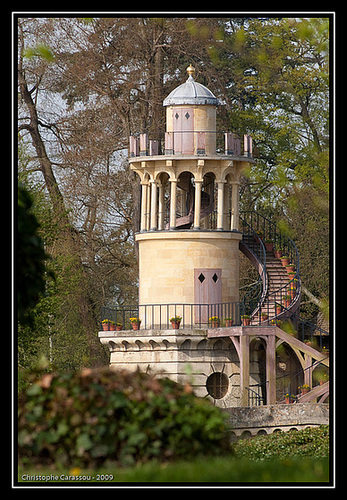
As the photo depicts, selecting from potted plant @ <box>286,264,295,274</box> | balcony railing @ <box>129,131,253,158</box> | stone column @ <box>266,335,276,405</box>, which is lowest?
A: stone column @ <box>266,335,276,405</box>

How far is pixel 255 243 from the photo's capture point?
161 ft

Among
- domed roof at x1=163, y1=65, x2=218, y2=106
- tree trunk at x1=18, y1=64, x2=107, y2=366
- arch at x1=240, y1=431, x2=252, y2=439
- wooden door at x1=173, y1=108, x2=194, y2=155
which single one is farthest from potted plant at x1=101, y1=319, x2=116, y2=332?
tree trunk at x1=18, y1=64, x2=107, y2=366

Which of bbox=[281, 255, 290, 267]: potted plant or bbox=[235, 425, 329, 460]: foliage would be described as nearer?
bbox=[235, 425, 329, 460]: foliage

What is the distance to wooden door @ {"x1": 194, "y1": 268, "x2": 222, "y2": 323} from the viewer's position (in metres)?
45.0

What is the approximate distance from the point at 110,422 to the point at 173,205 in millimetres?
26273

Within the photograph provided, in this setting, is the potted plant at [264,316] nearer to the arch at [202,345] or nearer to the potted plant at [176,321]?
the arch at [202,345]

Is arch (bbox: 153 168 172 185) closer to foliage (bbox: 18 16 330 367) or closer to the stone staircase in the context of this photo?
the stone staircase

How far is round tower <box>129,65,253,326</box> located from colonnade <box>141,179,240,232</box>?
0.03 m

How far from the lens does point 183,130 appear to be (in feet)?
149

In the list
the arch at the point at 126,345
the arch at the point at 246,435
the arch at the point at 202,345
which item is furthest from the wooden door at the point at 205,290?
the arch at the point at 246,435

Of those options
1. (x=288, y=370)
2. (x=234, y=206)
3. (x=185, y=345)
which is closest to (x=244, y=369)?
(x=185, y=345)

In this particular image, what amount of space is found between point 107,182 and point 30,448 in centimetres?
4135

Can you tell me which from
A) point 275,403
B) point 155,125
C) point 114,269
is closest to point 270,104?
point 155,125

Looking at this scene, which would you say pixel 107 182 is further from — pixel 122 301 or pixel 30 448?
pixel 30 448
